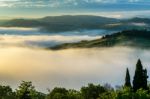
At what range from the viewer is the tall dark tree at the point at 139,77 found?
512 feet

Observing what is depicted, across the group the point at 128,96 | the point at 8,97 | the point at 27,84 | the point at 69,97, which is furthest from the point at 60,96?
the point at 27,84

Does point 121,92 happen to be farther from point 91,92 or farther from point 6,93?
point 6,93

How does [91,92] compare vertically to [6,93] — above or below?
below

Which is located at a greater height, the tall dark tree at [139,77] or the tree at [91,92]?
the tall dark tree at [139,77]

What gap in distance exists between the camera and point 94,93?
183m

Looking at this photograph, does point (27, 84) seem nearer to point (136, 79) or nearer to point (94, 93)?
point (136, 79)

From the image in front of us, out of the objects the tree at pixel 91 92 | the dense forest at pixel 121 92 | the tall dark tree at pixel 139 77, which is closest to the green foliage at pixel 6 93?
the dense forest at pixel 121 92

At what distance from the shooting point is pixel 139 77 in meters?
156

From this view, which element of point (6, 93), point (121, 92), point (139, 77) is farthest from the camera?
point (6, 93)

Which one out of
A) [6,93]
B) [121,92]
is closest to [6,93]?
[6,93]

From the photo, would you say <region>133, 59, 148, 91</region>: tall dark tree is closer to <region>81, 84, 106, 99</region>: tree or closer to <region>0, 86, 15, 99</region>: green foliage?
<region>81, 84, 106, 99</region>: tree

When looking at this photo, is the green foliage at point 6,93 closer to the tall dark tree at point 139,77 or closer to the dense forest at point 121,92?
the dense forest at point 121,92

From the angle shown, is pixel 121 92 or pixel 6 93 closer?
pixel 121 92

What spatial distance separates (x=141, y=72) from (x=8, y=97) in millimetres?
41143
